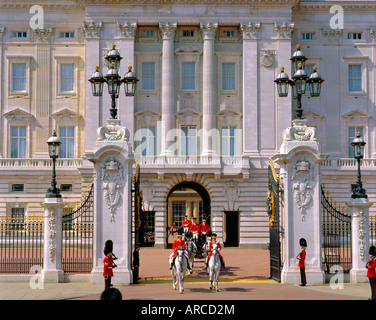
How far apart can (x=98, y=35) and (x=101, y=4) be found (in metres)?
2.35

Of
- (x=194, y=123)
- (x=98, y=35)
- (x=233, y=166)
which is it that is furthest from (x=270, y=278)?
(x=98, y=35)

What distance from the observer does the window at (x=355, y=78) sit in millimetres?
49375

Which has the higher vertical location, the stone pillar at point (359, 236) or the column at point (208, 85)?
the column at point (208, 85)

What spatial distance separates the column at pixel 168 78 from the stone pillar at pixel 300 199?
2465 cm

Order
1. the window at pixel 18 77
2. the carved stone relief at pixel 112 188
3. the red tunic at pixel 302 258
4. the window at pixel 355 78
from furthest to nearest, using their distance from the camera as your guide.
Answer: the window at pixel 355 78
the window at pixel 18 77
the carved stone relief at pixel 112 188
the red tunic at pixel 302 258

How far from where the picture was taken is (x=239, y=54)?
4803 centimetres

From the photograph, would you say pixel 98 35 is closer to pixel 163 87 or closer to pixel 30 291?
pixel 163 87

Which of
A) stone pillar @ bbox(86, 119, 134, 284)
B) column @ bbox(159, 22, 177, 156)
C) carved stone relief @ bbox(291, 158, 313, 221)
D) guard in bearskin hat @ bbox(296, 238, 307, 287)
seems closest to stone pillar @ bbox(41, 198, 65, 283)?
stone pillar @ bbox(86, 119, 134, 284)

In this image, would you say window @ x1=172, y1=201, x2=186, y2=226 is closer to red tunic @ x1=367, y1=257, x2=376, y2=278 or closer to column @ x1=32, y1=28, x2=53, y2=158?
column @ x1=32, y1=28, x2=53, y2=158

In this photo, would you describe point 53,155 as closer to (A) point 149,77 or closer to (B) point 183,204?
(A) point 149,77

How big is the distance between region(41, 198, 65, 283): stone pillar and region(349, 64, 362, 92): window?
1289 inches

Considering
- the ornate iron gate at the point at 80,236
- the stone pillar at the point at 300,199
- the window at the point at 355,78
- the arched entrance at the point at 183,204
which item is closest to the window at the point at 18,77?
the ornate iron gate at the point at 80,236

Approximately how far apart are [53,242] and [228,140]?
87.0 ft

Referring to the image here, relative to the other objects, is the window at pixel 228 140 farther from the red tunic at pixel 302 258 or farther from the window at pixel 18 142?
the red tunic at pixel 302 258
